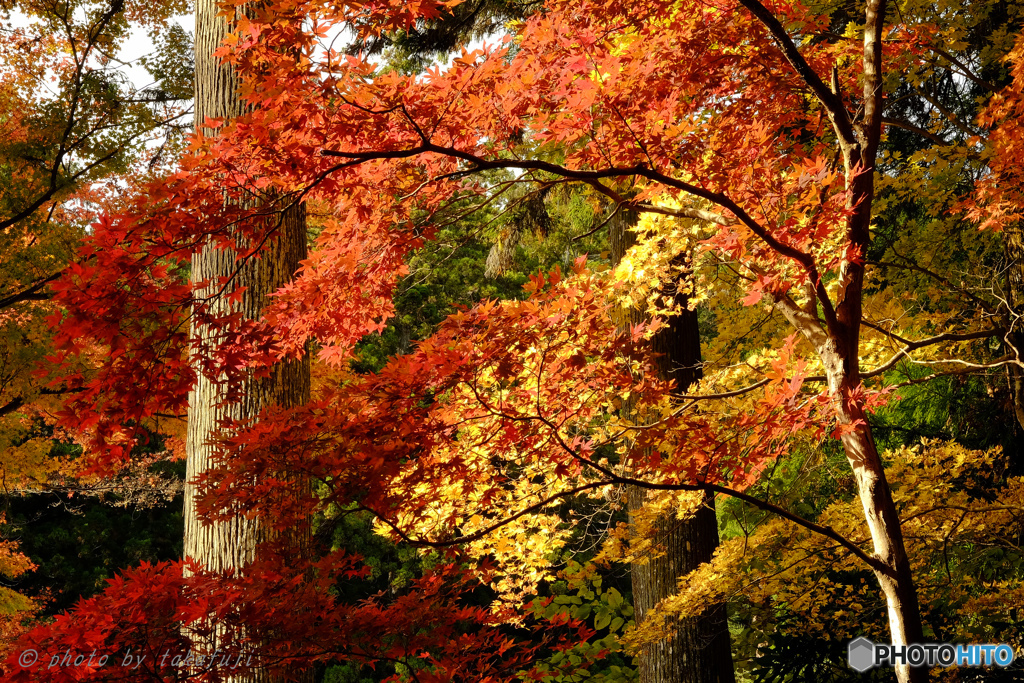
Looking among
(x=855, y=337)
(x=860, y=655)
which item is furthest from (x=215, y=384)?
(x=860, y=655)

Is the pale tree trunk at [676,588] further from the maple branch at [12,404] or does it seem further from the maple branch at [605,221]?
the maple branch at [12,404]

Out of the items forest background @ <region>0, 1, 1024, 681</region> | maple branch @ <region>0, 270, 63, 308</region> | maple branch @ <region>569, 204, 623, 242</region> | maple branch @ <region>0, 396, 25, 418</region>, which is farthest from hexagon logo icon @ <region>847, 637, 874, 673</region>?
maple branch @ <region>0, 396, 25, 418</region>

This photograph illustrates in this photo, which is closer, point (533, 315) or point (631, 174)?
point (631, 174)

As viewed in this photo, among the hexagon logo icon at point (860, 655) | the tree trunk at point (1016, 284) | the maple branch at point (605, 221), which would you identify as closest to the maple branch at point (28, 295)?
the maple branch at point (605, 221)

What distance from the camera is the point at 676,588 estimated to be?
534 cm

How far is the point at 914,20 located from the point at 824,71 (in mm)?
2388

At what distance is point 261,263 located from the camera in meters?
3.89

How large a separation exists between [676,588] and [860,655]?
145cm

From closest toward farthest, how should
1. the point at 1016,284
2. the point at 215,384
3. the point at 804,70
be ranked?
the point at 804,70, the point at 215,384, the point at 1016,284

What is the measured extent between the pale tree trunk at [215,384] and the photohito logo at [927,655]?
9.51 ft

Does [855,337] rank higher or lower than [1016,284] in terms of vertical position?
lower

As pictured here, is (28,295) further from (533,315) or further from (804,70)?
(804,70)

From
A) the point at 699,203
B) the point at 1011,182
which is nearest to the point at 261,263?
the point at 699,203

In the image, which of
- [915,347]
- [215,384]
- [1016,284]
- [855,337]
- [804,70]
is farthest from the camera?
[1016,284]
